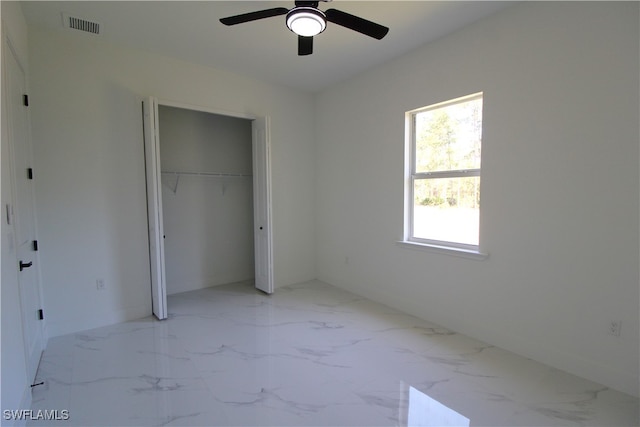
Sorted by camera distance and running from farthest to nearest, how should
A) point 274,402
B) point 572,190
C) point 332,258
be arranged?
1. point 332,258
2. point 572,190
3. point 274,402

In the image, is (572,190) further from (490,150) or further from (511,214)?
(490,150)

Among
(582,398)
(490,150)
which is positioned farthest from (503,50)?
(582,398)

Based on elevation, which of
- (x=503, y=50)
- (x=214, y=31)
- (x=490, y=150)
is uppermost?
(x=214, y=31)

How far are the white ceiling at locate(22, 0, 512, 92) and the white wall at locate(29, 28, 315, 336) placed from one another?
0.20m

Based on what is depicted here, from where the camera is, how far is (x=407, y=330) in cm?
318

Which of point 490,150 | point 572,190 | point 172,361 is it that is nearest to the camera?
point 572,190

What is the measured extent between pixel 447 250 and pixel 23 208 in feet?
12.0

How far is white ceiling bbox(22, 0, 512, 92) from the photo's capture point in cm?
259

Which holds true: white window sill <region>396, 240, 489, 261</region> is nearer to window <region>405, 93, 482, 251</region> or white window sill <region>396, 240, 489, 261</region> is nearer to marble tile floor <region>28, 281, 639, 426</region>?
window <region>405, 93, 482, 251</region>

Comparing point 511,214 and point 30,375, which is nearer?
point 30,375

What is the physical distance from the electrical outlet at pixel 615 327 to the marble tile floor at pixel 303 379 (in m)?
0.39

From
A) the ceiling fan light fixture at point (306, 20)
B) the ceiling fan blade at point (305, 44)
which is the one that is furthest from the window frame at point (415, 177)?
the ceiling fan light fixture at point (306, 20)

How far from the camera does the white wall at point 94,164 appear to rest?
2.97m

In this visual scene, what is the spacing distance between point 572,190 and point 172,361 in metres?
3.35
